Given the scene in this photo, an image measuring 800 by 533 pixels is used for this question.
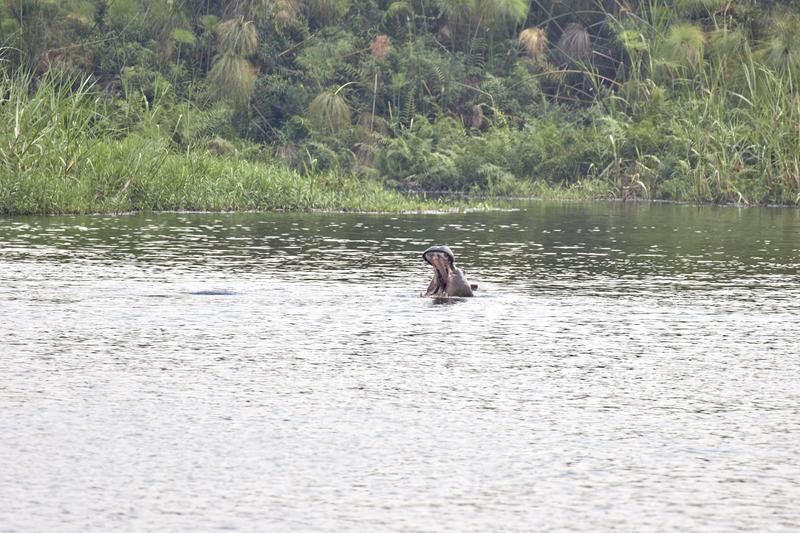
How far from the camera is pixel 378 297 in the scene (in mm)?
13289

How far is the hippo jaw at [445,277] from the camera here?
1304 centimetres

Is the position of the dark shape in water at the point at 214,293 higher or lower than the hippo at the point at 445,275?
lower

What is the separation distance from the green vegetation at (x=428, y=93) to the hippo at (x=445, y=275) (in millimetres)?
14042

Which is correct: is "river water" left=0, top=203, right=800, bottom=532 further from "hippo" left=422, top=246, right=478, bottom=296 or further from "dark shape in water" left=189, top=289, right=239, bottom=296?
"hippo" left=422, top=246, right=478, bottom=296

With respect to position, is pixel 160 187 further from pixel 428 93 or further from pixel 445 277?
pixel 428 93

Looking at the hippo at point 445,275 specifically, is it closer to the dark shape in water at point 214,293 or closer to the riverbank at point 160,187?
the dark shape in water at point 214,293

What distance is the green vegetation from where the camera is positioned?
102 feet

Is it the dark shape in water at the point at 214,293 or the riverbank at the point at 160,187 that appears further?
the riverbank at the point at 160,187

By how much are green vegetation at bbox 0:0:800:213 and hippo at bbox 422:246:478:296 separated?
46.1 feet

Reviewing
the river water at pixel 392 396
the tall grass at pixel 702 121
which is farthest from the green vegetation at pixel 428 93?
the river water at pixel 392 396

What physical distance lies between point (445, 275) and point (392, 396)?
4839 mm

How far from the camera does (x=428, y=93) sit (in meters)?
43.8

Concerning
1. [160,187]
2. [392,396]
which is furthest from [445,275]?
[160,187]

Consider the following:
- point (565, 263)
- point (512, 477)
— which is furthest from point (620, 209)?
point (512, 477)
